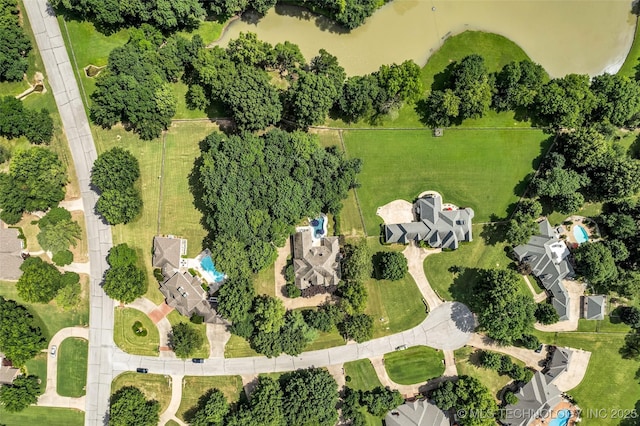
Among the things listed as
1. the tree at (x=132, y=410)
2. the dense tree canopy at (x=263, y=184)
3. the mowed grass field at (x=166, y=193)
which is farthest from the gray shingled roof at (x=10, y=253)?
the dense tree canopy at (x=263, y=184)

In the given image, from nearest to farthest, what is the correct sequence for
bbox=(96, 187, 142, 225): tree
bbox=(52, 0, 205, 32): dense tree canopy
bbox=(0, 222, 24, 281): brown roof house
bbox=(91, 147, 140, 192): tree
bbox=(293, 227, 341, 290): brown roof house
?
bbox=(52, 0, 205, 32): dense tree canopy < bbox=(96, 187, 142, 225): tree < bbox=(91, 147, 140, 192): tree < bbox=(293, 227, 341, 290): brown roof house < bbox=(0, 222, 24, 281): brown roof house

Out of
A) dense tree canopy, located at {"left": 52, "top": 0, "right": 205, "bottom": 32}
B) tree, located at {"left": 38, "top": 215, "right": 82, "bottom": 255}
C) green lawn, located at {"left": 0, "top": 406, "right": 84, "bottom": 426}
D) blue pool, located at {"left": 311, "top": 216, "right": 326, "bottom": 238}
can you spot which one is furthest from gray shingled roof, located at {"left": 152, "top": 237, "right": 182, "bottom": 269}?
dense tree canopy, located at {"left": 52, "top": 0, "right": 205, "bottom": 32}

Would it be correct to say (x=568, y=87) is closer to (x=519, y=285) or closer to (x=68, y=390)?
(x=519, y=285)

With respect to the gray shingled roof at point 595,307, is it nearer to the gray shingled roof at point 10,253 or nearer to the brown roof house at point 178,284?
the brown roof house at point 178,284

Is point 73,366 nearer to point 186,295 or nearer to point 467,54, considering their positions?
point 186,295

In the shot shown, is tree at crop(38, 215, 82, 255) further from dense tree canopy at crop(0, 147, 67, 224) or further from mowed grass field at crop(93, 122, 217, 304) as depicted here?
mowed grass field at crop(93, 122, 217, 304)

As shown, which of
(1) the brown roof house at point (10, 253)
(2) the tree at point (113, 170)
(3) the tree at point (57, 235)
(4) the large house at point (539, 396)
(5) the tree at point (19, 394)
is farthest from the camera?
(1) the brown roof house at point (10, 253)
